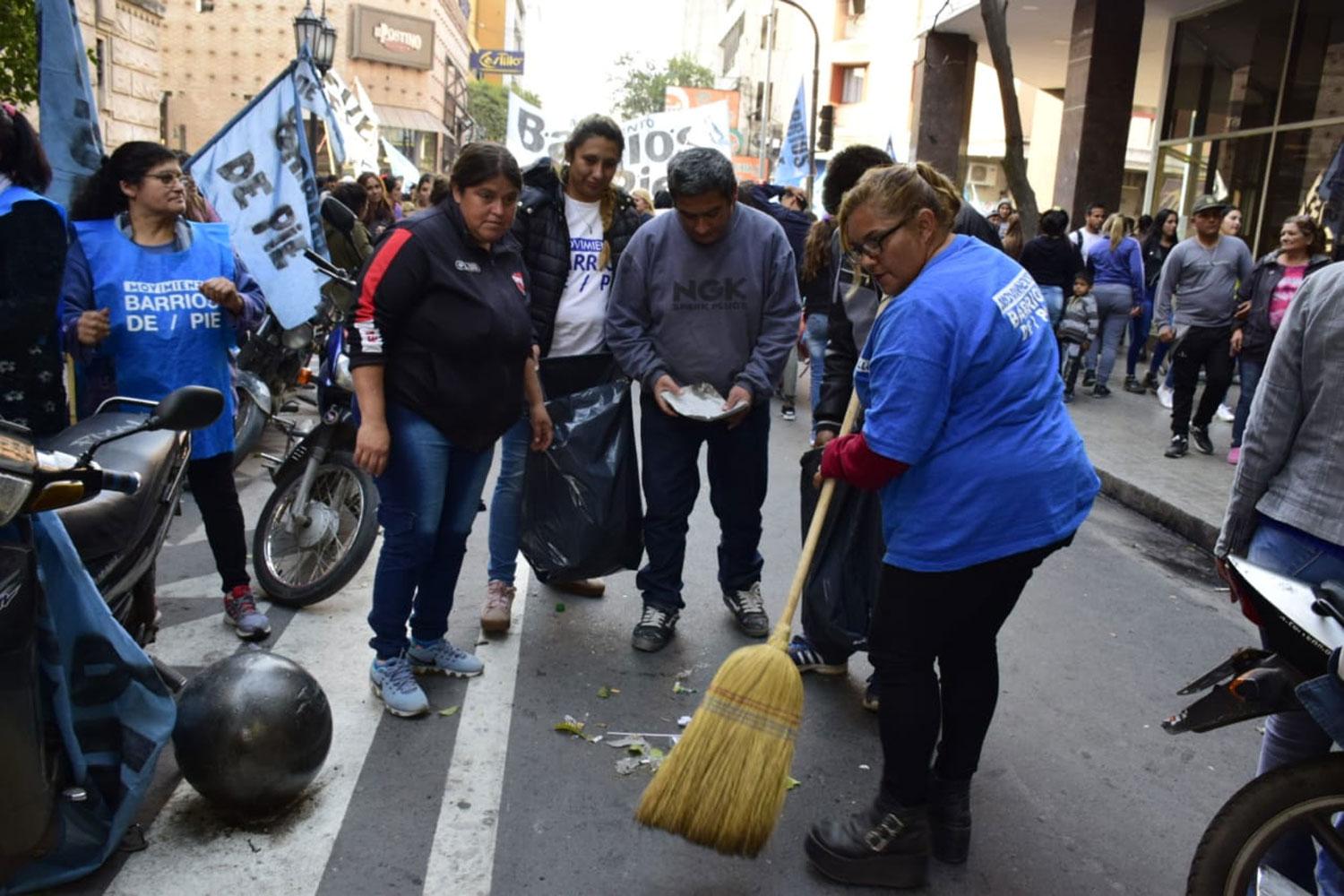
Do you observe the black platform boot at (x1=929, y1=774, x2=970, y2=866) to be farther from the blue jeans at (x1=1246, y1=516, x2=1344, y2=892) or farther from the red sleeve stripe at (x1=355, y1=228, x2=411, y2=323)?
the red sleeve stripe at (x1=355, y1=228, x2=411, y2=323)

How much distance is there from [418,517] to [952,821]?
6.28 ft

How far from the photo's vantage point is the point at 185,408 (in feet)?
9.00

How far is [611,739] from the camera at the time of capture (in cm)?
379

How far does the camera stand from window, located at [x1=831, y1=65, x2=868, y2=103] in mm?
45000

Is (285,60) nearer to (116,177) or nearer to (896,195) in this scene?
(116,177)

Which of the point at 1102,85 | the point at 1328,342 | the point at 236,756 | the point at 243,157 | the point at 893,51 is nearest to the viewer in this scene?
the point at 1328,342

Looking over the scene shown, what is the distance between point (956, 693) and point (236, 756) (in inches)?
76.0

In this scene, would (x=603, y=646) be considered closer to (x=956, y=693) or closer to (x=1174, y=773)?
(x=956, y=693)

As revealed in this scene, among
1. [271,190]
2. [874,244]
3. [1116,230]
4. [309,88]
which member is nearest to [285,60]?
[1116,230]

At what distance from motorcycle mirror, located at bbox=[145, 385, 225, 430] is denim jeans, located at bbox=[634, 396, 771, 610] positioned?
2007 mm

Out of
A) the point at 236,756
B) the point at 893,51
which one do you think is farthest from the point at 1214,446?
the point at 893,51

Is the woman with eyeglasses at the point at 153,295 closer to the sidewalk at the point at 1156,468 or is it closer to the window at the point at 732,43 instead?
the sidewalk at the point at 1156,468

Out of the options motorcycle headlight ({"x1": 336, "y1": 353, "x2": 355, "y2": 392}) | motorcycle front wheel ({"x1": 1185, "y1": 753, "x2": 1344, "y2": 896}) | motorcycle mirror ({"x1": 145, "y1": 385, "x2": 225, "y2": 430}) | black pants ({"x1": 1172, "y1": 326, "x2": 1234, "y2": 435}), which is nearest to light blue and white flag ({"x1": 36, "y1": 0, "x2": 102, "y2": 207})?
motorcycle headlight ({"x1": 336, "y1": 353, "x2": 355, "y2": 392})

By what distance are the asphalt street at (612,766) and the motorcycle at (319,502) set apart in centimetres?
20
